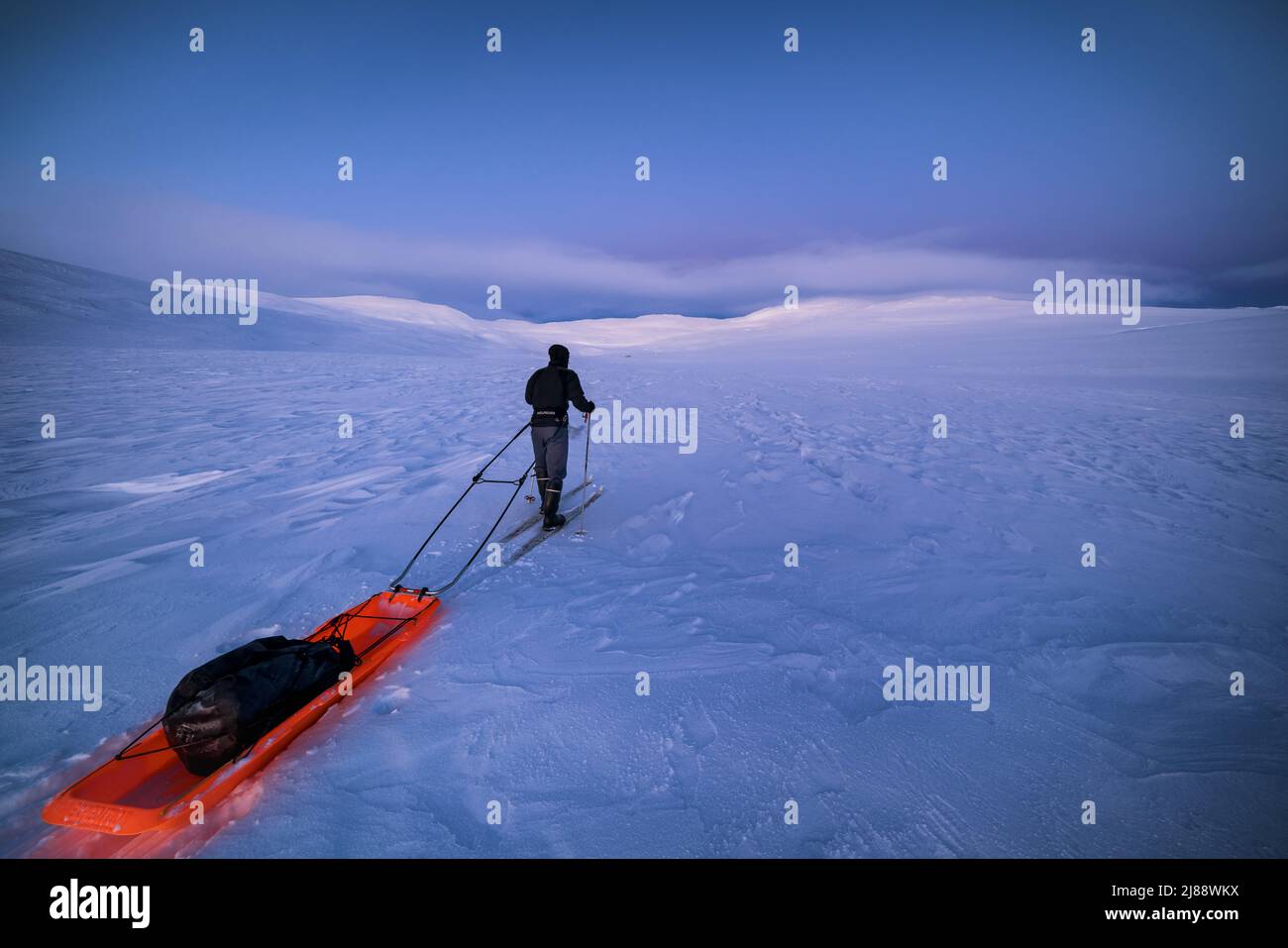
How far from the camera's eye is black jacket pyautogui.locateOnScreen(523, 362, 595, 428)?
624cm

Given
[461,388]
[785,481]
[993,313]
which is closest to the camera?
[785,481]

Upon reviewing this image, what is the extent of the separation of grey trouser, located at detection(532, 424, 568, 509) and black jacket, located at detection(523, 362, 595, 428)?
0.34 feet

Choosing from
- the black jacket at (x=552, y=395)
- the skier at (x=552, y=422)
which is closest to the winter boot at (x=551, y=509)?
the skier at (x=552, y=422)

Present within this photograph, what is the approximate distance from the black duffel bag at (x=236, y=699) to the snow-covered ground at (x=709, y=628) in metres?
0.24

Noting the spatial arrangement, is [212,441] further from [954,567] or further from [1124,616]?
[1124,616]

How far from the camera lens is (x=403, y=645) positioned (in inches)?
161

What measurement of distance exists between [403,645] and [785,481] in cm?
582

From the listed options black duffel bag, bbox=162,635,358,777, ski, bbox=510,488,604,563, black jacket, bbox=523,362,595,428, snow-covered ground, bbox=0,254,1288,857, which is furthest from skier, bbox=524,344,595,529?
black duffel bag, bbox=162,635,358,777

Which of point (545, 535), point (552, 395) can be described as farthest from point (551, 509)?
point (552, 395)

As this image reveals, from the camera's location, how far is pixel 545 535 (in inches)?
245

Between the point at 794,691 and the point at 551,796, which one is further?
the point at 794,691

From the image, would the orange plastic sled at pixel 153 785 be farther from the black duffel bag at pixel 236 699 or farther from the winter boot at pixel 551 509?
the winter boot at pixel 551 509

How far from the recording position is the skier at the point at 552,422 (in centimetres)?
625
